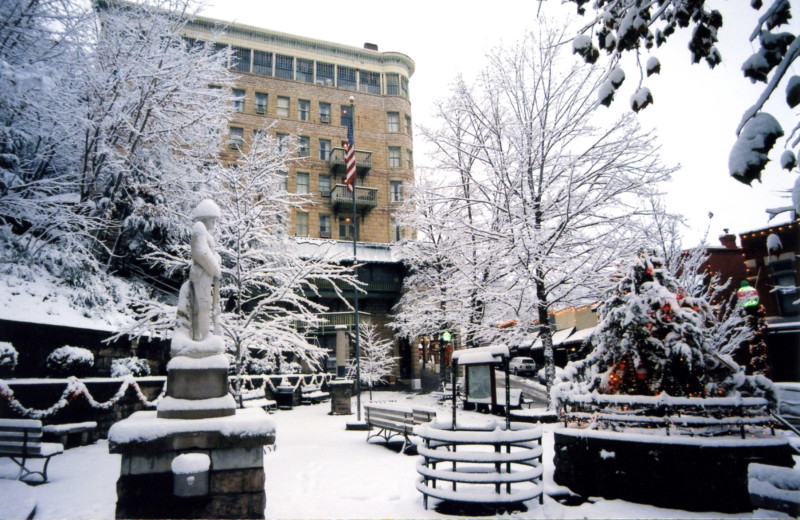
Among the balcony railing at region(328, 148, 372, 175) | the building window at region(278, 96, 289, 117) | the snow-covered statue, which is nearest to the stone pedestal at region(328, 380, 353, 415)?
the snow-covered statue

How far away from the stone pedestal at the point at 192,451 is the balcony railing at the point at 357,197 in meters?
29.2

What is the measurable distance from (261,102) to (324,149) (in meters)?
5.97

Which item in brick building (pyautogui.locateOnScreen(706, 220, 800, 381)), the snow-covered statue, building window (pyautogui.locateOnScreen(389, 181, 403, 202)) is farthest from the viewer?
building window (pyautogui.locateOnScreen(389, 181, 403, 202))

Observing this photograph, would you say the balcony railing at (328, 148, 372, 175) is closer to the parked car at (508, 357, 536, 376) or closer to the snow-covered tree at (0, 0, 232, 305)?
the snow-covered tree at (0, 0, 232, 305)

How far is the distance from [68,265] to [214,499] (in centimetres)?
1146

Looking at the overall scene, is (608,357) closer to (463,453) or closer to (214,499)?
(463,453)

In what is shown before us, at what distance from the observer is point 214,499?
5.45 meters

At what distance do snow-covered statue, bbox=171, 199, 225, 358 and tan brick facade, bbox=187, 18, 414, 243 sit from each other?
1053 inches

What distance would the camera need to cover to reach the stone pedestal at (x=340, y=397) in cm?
1722

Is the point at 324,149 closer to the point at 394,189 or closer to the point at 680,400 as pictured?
the point at 394,189

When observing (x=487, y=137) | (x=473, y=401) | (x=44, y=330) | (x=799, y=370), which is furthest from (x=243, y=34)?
(x=799, y=370)

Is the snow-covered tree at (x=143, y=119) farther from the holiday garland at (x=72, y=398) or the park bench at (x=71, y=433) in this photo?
the park bench at (x=71, y=433)

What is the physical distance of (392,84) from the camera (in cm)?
3784

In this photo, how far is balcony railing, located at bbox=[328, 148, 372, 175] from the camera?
34438 millimetres
